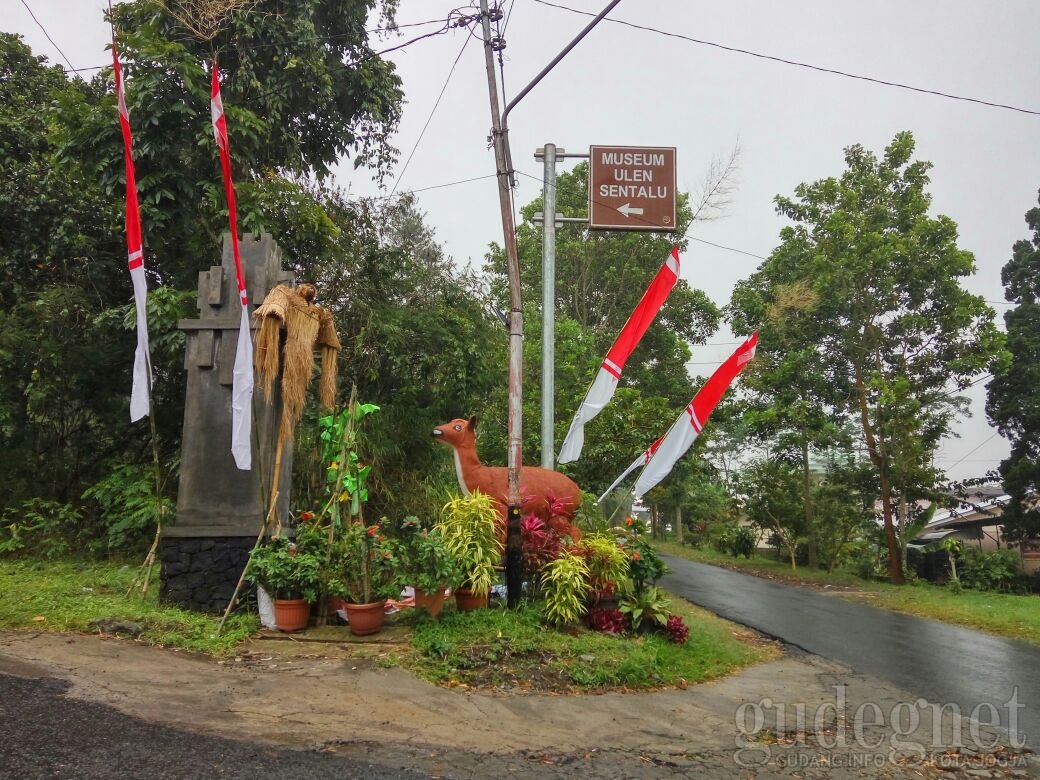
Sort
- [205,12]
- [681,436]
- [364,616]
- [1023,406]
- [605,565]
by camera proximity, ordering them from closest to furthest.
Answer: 1. [364,616]
2. [605,565]
3. [681,436]
4. [205,12]
5. [1023,406]

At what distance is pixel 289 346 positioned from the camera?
7.84m

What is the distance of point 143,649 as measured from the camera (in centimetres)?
644

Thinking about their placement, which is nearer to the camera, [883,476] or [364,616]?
[364,616]

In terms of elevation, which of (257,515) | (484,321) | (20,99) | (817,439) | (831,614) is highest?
(20,99)

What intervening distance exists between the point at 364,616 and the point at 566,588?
1.99 metres

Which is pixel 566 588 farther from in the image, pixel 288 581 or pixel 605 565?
pixel 288 581

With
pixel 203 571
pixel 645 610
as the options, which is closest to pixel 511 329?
pixel 645 610

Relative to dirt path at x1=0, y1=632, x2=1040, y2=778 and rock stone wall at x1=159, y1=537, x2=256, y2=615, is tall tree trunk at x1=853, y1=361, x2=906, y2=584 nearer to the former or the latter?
dirt path at x1=0, y1=632, x2=1040, y2=778

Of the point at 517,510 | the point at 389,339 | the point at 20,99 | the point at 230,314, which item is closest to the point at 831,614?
the point at 517,510

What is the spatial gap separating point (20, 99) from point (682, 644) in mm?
13916

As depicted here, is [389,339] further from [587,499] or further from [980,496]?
[980,496]

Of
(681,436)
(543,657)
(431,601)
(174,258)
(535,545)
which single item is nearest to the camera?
(543,657)

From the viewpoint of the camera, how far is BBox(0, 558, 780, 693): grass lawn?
6.46 meters

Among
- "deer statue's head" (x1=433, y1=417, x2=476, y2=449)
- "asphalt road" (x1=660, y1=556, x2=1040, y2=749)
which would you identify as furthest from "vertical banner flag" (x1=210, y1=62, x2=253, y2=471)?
"asphalt road" (x1=660, y1=556, x2=1040, y2=749)
